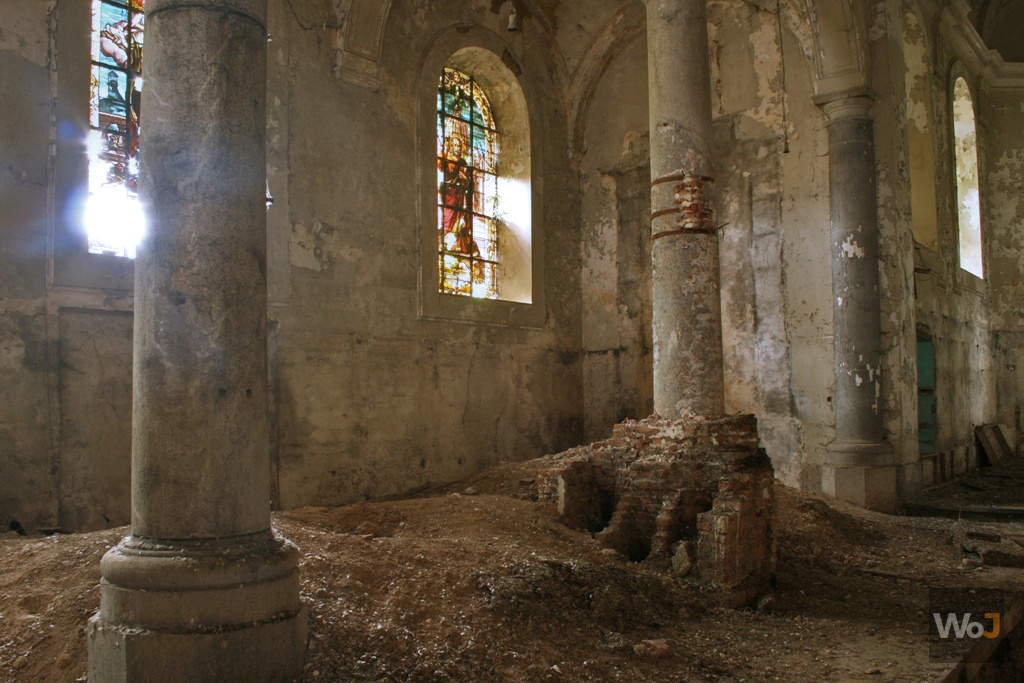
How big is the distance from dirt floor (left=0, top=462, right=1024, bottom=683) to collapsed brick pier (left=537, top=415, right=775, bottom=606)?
9.4 inches

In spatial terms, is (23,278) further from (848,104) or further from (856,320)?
(848,104)

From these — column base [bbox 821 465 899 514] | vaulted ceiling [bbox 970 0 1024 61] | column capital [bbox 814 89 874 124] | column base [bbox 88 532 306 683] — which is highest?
vaulted ceiling [bbox 970 0 1024 61]

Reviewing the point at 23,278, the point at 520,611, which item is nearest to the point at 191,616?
the point at 520,611

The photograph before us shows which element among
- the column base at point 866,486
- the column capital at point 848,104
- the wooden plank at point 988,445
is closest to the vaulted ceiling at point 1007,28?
the wooden plank at point 988,445

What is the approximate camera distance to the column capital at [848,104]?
8.88 meters

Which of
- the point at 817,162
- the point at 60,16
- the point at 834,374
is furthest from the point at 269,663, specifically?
the point at 817,162

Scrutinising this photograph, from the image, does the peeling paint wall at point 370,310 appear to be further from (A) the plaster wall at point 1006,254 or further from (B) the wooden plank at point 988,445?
(A) the plaster wall at point 1006,254

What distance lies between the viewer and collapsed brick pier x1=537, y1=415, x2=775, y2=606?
17.2 feet

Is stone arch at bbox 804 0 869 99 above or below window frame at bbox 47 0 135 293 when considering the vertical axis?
above

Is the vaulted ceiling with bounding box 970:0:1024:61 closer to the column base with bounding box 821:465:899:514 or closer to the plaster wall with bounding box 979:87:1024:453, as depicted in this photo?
the plaster wall with bounding box 979:87:1024:453

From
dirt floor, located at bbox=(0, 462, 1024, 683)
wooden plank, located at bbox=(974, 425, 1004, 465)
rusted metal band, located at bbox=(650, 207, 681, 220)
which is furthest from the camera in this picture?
wooden plank, located at bbox=(974, 425, 1004, 465)

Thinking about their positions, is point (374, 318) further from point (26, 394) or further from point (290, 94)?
point (26, 394)

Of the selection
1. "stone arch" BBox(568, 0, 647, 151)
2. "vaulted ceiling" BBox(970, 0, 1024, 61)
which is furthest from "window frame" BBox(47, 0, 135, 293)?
"vaulted ceiling" BBox(970, 0, 1024, 61)

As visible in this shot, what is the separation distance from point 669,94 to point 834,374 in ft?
13.7
